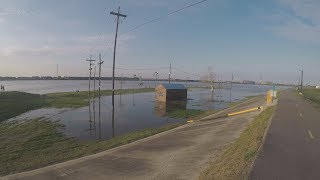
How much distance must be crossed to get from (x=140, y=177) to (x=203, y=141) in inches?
313

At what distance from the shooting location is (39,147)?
21156 mm

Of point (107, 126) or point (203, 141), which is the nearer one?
point (203, 141)

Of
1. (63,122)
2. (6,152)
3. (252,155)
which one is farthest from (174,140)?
(63,122)

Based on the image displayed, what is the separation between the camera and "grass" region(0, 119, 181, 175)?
16.8 m

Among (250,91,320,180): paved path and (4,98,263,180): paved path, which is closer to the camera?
(250,91,320,180): paved path

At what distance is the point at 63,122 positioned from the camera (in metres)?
33.9

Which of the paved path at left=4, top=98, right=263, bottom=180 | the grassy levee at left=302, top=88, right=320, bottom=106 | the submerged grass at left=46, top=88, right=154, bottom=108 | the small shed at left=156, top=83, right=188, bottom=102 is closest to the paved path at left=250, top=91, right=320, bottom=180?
the paved path at left=4, top=98, right=263, bottom=180

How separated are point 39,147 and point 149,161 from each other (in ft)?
30.5

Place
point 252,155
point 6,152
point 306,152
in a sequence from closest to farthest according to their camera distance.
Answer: point 252,155, point 306,152, point 6,152

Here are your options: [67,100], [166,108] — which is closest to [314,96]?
[166,108]

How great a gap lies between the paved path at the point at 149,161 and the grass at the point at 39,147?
4.56 feet

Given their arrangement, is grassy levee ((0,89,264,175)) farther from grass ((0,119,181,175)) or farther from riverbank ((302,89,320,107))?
riverbank ((302,89,320,107))

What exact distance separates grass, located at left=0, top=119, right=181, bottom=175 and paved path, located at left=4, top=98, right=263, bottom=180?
1.39 metres

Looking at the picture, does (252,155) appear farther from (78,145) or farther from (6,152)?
(6,152)
